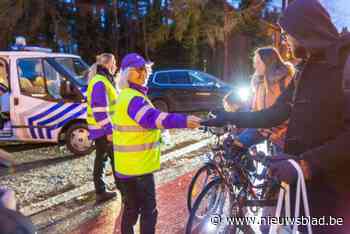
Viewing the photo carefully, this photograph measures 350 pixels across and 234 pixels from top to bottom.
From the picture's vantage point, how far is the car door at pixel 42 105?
26.6 ft

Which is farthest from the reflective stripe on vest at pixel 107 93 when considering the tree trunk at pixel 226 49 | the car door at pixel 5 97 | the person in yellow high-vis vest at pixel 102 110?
the tree trunk at pixel 226 49

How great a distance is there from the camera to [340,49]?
6.38 feet

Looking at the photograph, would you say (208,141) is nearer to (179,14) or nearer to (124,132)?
(124,132)

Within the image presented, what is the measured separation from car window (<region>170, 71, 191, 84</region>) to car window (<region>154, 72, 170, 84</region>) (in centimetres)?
14

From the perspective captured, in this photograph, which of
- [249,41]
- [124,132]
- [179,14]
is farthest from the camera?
[249,41]

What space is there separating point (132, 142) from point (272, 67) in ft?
6.28

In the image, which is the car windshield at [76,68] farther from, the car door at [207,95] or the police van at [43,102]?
the car door at [207,95]

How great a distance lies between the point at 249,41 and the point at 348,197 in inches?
879

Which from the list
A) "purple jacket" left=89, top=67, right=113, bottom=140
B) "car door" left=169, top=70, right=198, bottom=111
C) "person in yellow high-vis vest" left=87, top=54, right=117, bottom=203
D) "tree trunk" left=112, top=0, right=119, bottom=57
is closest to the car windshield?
"person in yellow high-vis vest" left=87, top=54, right=117, bottom=203

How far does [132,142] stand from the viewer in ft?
11.1

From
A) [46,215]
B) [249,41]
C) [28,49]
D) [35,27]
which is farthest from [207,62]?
[46,215]

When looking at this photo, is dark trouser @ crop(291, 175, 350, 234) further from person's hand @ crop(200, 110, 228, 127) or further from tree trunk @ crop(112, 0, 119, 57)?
tree trunk @ crop(112, 0, 119, 57)

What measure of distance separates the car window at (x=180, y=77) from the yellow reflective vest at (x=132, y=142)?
10875 mm

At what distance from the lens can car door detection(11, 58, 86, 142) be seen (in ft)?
26.6
